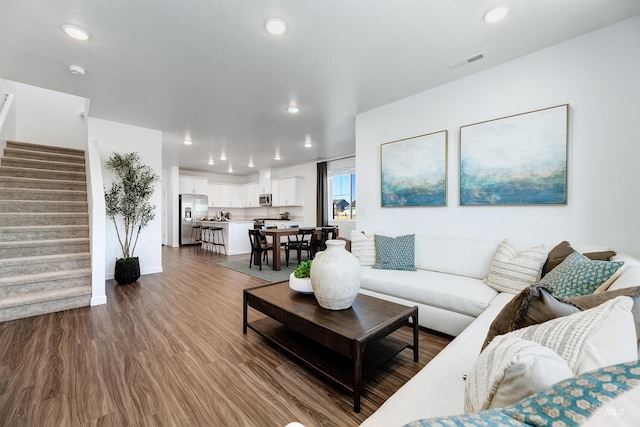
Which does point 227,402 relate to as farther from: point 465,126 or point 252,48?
point 465,126

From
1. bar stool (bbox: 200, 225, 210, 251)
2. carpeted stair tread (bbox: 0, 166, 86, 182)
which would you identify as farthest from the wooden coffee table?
bar stool (bbox: 200, 225, 210, 251)

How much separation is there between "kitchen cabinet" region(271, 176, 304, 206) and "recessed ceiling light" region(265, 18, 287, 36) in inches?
227

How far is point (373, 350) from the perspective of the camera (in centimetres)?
191

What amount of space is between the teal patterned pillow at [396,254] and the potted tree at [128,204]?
3.92 metres

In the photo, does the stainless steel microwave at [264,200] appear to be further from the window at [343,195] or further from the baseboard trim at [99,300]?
the baseboard trim at [99,300]

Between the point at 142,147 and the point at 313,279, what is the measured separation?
14.5 feet

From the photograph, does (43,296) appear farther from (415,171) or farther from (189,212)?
(189,212)

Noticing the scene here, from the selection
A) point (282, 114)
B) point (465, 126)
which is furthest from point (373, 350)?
point (282, 114)

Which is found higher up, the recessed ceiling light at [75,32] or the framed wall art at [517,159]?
the recessed ceiling light at [75,32]

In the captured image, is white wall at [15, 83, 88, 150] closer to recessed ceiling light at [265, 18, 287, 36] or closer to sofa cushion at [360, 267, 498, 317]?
recessed ceiling light at [265, 18, 287, 36]

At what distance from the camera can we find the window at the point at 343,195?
705 centimetres

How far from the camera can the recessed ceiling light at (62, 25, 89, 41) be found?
84.0 inches

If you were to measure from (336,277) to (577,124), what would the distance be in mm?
2581

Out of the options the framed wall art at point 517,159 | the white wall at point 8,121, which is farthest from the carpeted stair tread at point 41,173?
→ the framed wall art at point 517,159
